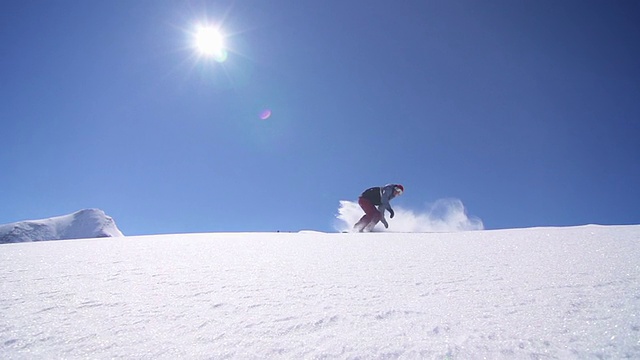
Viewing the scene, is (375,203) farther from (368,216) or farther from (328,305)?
(328,305)

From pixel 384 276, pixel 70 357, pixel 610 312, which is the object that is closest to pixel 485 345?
pixel 610 312

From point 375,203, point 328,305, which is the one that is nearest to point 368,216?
point 375,203

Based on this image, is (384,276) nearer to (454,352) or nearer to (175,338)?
(454,352)

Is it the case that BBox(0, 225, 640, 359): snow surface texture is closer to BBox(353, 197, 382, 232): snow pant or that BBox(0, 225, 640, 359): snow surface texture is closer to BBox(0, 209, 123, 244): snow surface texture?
BBox(353, 197, 382, 232): snow pant

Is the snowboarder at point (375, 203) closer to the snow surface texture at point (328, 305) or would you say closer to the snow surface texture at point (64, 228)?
the snow surface texture at point (328, 305)

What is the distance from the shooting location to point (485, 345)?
1.48 metres

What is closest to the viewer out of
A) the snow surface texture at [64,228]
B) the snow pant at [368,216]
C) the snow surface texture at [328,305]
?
the snow surface texture at [328,305]

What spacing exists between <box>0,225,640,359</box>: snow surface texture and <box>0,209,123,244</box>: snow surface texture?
132 m

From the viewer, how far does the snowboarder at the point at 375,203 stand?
10102mm

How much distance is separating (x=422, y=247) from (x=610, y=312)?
2.23 metres

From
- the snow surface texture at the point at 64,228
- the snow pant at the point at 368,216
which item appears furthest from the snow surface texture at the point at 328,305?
the snow surface texture at the point at 64,228

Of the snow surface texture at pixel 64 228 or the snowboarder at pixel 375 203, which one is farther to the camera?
the snow surface texture at pixel 64 228

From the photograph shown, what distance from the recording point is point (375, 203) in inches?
410

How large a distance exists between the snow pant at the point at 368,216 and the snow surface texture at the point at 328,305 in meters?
6.68
